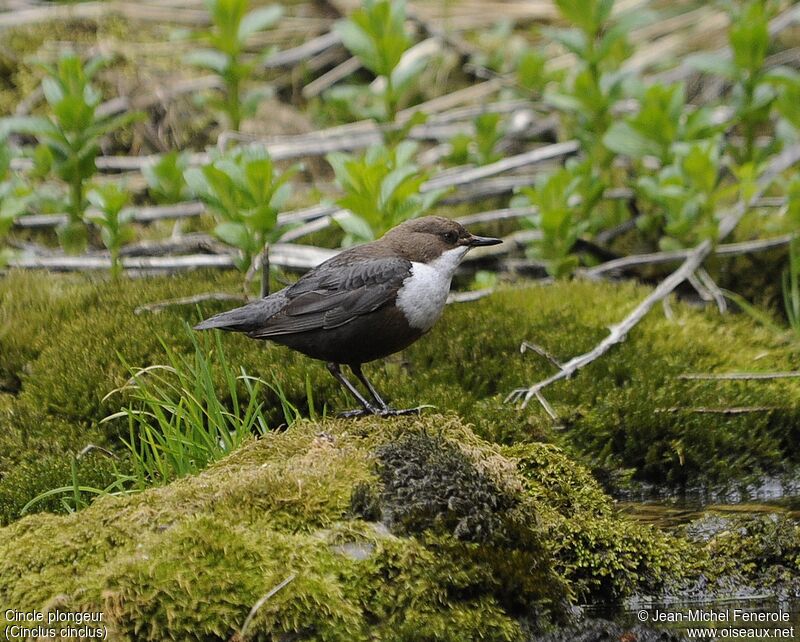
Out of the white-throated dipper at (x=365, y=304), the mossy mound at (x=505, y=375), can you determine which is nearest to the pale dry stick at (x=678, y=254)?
the mossy mound at (x=505, y=375)

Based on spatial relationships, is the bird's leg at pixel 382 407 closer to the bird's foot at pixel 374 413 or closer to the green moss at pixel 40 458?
the bird's foot at pixel 374 413

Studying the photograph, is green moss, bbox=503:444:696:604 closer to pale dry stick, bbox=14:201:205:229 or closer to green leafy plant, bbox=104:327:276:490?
green leafy plant, bbox=104:327:276:490

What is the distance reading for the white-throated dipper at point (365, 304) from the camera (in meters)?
4.48

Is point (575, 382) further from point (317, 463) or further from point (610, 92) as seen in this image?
point (610, 92)

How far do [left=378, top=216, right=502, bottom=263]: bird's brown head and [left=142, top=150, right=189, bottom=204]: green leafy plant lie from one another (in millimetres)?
2653

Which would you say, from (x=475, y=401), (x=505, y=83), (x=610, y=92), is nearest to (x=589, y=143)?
(x=610, y=92)

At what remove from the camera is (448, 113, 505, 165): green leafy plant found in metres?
7.30

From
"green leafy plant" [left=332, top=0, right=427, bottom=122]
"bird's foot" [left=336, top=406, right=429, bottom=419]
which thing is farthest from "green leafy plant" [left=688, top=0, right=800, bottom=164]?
"bird's foot" [left=336, top=406, right=429, bottom=419]

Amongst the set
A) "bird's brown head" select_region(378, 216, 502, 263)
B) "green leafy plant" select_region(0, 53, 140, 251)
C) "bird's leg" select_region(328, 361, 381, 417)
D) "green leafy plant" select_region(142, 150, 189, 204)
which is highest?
"green leafy plant" select_region(0, 53, 140, 251)

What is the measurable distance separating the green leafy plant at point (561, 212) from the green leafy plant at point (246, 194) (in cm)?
162

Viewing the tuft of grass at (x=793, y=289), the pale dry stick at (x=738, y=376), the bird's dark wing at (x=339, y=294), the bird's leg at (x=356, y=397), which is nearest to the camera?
the bird's leg at (x=356, y=397)

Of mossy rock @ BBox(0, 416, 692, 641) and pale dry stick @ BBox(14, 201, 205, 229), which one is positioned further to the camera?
pale dry stick @ BBox(14, 201, 205, 229)

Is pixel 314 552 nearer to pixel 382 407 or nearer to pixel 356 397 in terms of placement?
pixel 356 397

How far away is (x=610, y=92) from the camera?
6863mm
